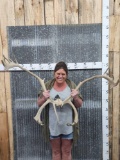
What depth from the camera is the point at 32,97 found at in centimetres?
275

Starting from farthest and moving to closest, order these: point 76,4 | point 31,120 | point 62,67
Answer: point 31,120 → point 76,4 → point 62,67

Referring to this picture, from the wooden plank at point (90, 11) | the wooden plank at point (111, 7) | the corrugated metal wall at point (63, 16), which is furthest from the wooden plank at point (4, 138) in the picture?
the wooden plank at point (111, 7)

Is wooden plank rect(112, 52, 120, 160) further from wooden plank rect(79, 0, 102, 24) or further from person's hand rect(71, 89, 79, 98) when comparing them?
person's hand rect(71, 89, 79, 98)

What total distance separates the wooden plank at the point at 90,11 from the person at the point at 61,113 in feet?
1.84

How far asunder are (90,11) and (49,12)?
0.35m

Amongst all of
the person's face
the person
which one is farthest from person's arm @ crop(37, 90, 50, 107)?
the person's face

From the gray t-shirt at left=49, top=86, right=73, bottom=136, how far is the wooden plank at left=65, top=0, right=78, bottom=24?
65cm

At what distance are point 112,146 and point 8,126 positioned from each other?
3.13 ft

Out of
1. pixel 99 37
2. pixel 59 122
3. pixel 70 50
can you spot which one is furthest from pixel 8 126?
pixel 99 37

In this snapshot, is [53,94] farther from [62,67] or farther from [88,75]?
[88,75]

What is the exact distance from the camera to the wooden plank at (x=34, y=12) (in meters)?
2.62

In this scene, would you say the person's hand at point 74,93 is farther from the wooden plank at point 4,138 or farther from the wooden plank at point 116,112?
the wooden plank at point 4,138

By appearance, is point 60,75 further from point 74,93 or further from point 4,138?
point 4,138

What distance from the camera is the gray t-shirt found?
227cm
